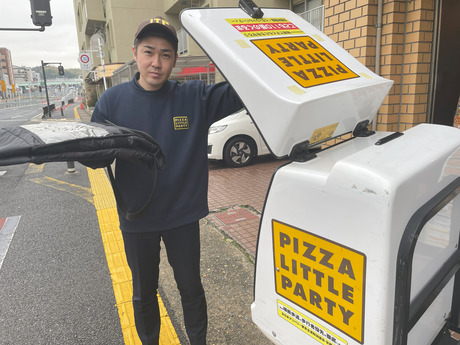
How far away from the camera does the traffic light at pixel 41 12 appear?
10164 mm

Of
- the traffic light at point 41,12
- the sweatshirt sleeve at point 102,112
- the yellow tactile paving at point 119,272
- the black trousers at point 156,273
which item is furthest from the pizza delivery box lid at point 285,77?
the traffic light at point 41,12

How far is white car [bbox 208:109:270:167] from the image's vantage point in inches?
283

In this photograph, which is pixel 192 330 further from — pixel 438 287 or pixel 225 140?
pixel 225 140

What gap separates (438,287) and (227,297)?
5.87 feet

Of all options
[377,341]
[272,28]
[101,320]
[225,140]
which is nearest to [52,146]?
[272,28]

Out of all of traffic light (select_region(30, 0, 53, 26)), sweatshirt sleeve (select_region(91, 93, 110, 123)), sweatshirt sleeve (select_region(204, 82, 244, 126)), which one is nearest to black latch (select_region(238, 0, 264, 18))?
sweatshirt sleeve (select_region(204, 82, 244, 126))

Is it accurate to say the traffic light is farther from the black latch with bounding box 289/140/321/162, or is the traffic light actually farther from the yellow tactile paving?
the black latch with bounding box 289/140/321/162

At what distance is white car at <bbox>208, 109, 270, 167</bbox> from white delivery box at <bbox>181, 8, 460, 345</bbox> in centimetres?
570

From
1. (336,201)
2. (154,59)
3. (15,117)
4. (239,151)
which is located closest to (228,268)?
(154,59)

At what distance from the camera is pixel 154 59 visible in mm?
1719

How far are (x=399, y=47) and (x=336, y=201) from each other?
110 inches

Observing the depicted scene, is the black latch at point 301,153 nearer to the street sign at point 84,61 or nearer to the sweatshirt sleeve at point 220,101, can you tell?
the sweatshirt sleeve at point 220,101

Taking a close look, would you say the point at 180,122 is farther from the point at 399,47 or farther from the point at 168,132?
the point at 399,47

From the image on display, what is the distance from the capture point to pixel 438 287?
49.7 inches
